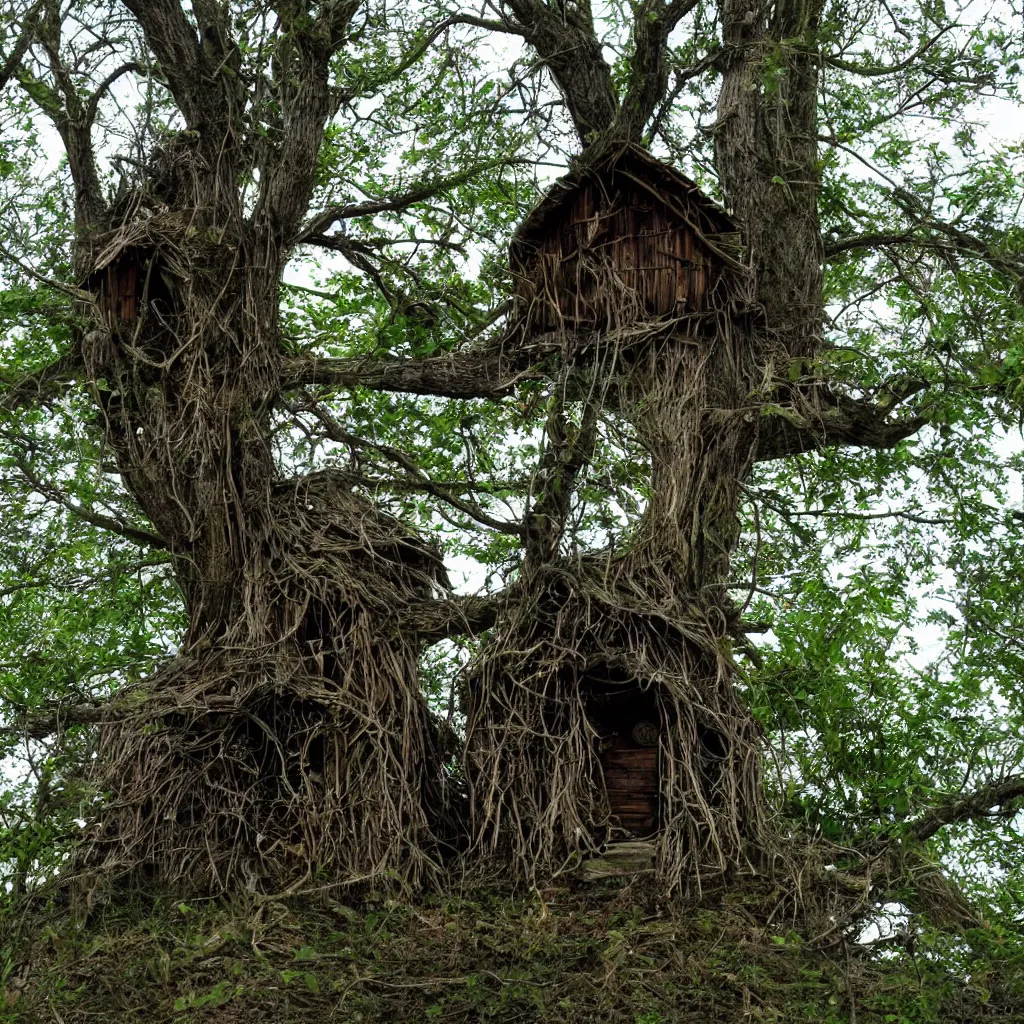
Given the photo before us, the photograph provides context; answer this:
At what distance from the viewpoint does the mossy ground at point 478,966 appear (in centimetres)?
485

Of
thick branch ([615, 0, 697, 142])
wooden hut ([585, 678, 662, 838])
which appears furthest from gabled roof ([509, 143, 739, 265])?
wooden hut ([585, 678, 662, 838])

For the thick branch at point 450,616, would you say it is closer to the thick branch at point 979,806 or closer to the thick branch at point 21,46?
the thick branch at point 979,806

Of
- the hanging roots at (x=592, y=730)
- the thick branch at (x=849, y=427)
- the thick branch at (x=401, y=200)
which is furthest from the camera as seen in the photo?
the thick branch at (x=401, y=200)

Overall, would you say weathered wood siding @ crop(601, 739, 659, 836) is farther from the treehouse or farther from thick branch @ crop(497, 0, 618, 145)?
thick branch @ crop(497, 0, 618, 145)

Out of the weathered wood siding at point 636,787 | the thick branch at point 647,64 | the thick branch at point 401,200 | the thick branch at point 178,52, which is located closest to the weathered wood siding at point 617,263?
the thick branch at point 647,64

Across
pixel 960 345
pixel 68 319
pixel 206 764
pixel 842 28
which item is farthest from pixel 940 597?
pixel 68 319

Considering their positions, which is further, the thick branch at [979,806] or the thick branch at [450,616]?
the thick branch at [450,616]

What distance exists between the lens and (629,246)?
6.73 m

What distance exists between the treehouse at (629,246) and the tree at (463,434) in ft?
0.36

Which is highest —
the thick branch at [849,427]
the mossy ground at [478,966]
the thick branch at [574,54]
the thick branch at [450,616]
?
the thick branch at [574,54]

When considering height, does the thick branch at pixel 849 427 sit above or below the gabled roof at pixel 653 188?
below

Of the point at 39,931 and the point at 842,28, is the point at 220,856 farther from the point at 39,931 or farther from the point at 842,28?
the point at 842,28

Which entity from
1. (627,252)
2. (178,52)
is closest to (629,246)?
(627,252)

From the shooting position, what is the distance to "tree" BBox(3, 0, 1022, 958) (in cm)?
594
